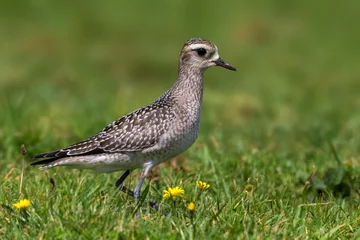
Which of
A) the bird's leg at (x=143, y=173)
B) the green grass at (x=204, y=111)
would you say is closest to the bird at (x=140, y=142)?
the bird's leg at (x=143, y=173)

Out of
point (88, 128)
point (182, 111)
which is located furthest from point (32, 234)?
point (88, 128)

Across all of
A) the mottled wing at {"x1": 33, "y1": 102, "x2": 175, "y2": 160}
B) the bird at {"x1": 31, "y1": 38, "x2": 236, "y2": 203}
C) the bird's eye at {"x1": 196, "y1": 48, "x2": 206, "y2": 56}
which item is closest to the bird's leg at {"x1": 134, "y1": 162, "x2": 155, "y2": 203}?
the bird at {"x1": 31, "y1": 38, "x2": 236, "y2": 203}

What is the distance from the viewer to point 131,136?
697 centimetres

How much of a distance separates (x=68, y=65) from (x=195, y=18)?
13.2ft

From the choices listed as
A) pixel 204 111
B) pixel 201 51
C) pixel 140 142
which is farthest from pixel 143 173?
pixel 204 111

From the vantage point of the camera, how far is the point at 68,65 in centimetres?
1590

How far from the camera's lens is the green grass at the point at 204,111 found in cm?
575

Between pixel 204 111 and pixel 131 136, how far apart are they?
17.8 feet

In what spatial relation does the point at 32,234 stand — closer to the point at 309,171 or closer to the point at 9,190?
the point at 9,190

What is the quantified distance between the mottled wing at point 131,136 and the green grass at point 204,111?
0.31m

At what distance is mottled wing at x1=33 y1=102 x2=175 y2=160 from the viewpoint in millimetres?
6898

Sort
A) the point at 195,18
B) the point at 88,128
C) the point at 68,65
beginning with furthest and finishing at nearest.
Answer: the point at 195,18 → the point at 68,65 → the point at 88,128

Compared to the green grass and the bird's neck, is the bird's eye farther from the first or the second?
the green grass

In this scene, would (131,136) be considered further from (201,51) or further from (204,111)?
(204,111)
